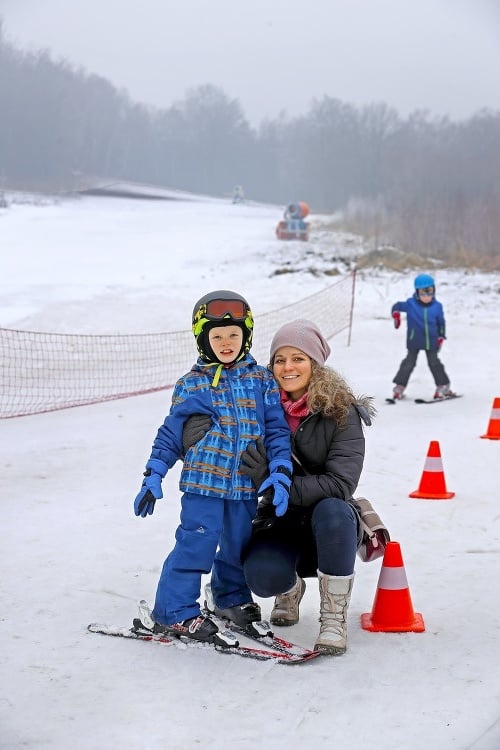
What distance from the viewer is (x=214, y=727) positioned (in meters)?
3.15

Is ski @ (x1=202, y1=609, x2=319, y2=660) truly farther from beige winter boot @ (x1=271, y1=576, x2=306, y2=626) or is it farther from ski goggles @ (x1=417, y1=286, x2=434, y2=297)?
ski goggles @ (x1=417, y1=286, x2=434, y2=297)

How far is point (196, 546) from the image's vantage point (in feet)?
12.5

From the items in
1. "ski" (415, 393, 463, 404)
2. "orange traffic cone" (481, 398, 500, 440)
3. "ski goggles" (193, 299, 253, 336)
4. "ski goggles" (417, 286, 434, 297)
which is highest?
"ski goggles" (193, 299, 253, 336)

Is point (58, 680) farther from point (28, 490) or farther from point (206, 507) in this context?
point (28, 490)

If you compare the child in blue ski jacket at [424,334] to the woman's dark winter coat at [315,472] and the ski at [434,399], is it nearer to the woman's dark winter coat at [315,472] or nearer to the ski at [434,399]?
the ski at [434,399]

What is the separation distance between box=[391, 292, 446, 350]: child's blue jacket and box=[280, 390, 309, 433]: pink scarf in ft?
24.2

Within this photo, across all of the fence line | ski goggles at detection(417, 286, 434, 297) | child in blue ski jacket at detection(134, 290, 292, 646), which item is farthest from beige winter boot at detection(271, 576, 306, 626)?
ski goggles at detection(417, 286, 434, 297)

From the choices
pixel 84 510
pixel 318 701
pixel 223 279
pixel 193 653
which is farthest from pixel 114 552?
pixel 223 279

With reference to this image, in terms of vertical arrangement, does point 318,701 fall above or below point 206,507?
below

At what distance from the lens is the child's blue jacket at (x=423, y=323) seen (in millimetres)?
11211

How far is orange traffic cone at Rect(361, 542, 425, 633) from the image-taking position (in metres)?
4.08

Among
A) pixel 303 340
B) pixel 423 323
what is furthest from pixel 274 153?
pixel 303 340

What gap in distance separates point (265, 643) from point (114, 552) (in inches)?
65.9

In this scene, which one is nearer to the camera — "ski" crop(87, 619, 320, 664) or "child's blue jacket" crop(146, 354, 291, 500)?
"ski" crop(87, 619, 320, 664)
